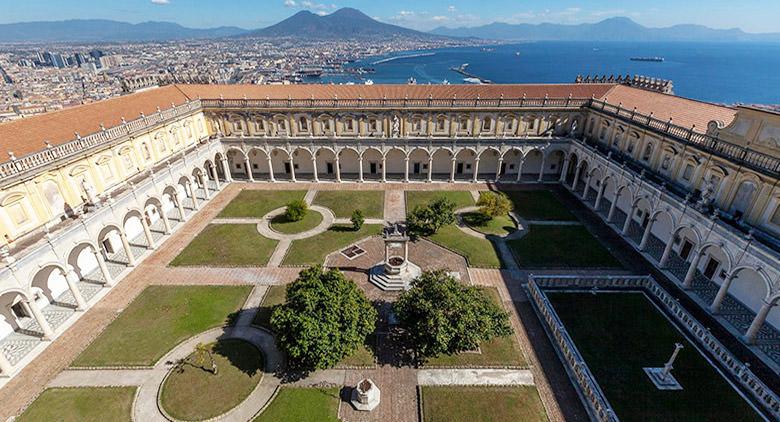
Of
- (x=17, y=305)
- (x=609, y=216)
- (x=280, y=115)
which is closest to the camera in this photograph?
(x=17, y=305)

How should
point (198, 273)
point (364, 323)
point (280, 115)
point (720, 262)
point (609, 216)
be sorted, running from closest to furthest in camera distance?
point (364, 323) < point (720, 262) < point (198, 273) < point (609, 216) < point (280, 115)

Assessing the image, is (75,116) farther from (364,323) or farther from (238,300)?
(364,323)

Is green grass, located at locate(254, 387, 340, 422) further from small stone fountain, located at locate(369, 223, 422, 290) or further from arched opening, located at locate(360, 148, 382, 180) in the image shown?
arched opening, located at locate(360, 148, 382, 180)

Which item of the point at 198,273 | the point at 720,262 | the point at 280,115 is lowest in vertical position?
the point at 198,273

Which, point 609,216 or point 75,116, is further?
point 609,216

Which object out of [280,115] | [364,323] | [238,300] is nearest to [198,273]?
[238,300]

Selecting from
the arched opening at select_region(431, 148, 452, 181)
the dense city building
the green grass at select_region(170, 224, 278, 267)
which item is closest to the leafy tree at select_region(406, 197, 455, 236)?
the dense city building
